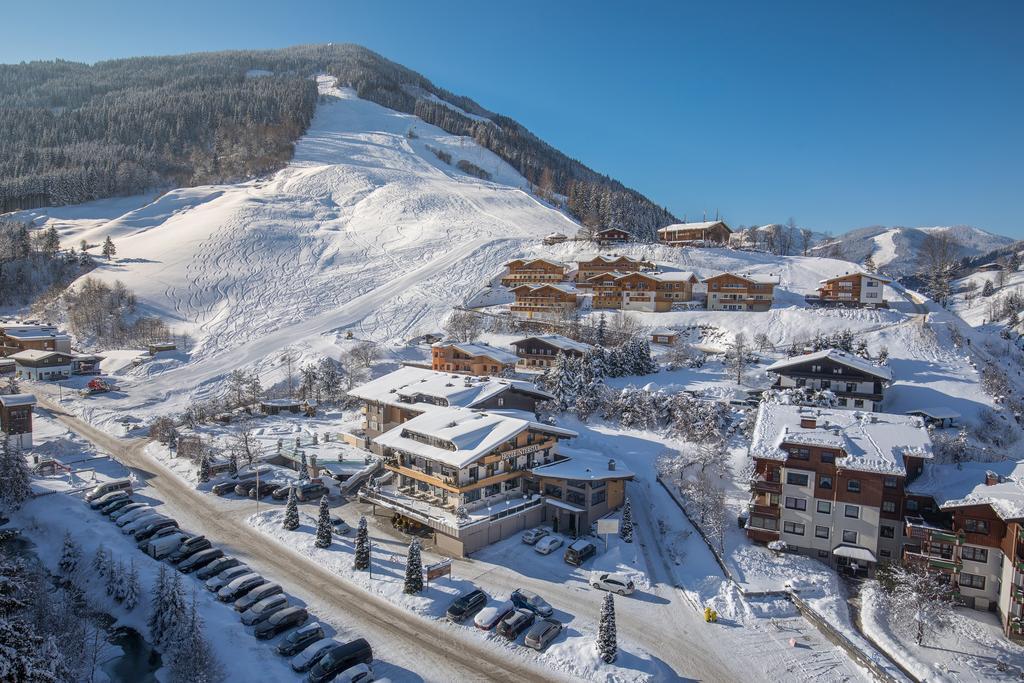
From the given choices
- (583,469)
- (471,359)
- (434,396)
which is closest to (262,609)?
(583,469)

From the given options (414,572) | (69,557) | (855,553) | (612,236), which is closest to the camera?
(414,572)

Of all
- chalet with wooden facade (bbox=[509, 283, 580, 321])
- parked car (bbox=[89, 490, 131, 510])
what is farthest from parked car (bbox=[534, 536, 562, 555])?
chalet with wooden facade (bbox=[509, 283, 580, 321])

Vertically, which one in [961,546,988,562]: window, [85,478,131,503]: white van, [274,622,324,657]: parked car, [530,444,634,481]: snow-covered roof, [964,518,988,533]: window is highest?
[964,518,988,533]: window

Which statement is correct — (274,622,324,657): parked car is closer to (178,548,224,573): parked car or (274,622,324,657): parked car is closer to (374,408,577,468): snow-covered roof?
(178,548,224,573): parked car

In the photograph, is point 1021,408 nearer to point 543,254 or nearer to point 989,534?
point 989,534

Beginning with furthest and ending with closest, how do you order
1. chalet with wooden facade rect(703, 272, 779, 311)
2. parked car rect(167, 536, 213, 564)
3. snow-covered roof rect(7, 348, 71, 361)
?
1. chalet with wooden facade rect(703, 272, 779, 311)
2. snow-covered roof rect(7, 348, 71, 361)
3. parked car rect(167, 536, 213, 564)

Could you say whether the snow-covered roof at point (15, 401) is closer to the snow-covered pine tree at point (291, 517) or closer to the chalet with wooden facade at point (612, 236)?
the snow-covered pine tree at point (291, 517)

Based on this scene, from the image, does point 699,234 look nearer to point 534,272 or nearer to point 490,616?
point 534,272
